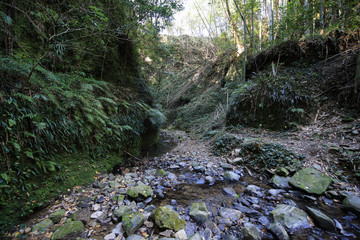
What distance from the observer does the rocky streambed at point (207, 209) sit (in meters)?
1.94

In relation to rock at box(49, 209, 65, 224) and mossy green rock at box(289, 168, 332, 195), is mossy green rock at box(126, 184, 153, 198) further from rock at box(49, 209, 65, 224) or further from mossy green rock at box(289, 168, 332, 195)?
mossy green rock at box(289, 168, 332, 195)

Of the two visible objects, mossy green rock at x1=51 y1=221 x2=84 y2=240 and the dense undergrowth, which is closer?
mossy green rock at x1=51 y1=221 x2=84 y2=240

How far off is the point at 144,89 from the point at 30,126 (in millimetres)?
4464

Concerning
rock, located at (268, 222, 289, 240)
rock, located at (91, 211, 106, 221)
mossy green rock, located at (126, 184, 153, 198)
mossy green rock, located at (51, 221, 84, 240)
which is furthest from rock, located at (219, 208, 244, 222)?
mossy green rock, located at (51, 221, 84, 240)

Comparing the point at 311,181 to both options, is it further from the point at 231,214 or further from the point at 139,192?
the point at 139,192

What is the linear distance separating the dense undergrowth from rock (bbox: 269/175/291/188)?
3829 mm

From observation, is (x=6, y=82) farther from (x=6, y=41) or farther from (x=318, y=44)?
(x=318, y=44)

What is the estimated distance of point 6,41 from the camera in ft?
10.0

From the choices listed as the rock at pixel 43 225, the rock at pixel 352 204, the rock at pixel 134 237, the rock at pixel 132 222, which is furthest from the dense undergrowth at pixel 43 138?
the rock at pixel 352 204

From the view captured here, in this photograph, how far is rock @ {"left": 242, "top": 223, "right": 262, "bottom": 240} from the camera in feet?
6.22

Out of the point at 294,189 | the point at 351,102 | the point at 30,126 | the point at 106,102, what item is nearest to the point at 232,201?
the point at 294,189

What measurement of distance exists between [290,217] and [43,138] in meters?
4.14

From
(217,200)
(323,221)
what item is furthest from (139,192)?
(323,221)

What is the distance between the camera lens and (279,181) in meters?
3.23
